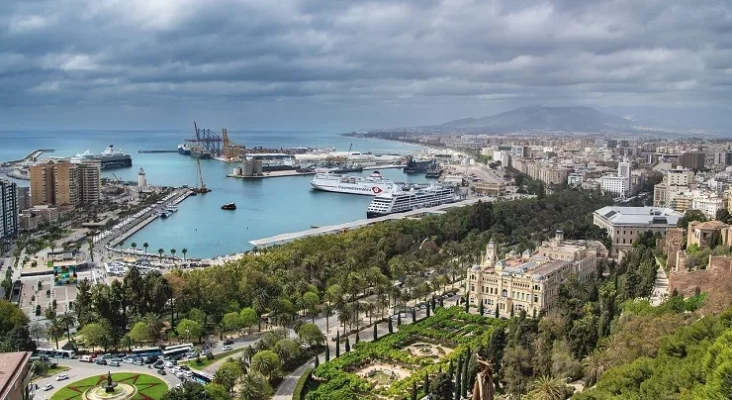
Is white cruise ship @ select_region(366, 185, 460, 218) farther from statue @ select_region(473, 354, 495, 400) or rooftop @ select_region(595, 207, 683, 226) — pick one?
statue @ select_region(473, 354, 495, 400)

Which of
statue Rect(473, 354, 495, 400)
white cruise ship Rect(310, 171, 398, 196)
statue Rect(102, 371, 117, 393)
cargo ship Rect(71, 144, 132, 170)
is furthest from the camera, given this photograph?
cargo ship Rect(71, 144, 132, 170)

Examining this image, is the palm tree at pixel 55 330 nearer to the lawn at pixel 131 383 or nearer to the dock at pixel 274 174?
the lawn at pixel 131 383

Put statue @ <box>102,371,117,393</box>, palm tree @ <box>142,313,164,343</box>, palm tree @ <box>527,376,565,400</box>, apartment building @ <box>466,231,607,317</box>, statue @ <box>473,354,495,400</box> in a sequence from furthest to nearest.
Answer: apartment building @ <box>466,231,607,317</box>, palm tree @ <box>142,313,164,343</box>, statue @ <box>102,371,117,393</box>, palm tree @ <box>527,376,565,400</box>, statue @ <box>473,354,495,400</box>

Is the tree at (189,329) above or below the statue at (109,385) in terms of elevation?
above

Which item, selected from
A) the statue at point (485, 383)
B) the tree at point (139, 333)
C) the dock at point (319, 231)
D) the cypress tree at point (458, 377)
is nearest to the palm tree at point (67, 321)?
the tree at point (139, 333)

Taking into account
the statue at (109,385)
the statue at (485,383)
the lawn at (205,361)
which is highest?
the statue at (485,383)

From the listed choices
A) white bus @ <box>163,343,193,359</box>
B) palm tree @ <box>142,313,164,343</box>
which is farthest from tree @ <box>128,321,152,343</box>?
white bus @ <box>163,343,193,359</box>
